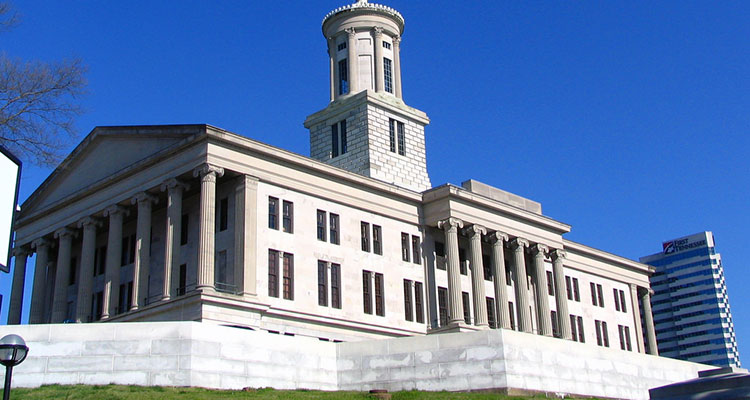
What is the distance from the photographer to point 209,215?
4872 centimetres

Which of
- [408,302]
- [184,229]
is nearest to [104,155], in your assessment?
[184,229]

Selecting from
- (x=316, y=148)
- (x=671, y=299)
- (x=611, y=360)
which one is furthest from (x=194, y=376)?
(x=671, y=299)

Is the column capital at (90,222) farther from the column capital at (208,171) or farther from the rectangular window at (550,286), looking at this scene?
the rectangular window at (550,286)

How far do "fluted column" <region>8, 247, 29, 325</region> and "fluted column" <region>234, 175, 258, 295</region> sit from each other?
2057cm

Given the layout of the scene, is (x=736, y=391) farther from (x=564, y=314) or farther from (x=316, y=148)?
(x=316, y=148)

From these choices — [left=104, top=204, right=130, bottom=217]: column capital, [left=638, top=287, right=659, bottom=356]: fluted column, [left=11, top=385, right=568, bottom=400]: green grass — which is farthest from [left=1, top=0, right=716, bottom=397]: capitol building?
[left=638, top=287, right=659, bottom=356]: fluted column

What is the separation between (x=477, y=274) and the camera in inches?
2386

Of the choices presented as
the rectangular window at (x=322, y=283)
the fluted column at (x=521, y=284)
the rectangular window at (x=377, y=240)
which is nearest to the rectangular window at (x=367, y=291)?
the rectangular window at (x=377, y=240)

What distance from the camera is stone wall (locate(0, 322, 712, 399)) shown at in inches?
1281

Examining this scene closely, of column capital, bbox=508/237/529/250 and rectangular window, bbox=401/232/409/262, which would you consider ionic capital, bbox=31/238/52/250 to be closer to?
rectangular window, bbox=401/232/409/262

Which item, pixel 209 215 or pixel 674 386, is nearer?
pixel 674 386

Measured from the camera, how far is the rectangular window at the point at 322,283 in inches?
2089

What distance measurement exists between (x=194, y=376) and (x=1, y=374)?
22.4 ft

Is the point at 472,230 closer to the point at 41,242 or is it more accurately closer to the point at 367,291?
the point at 367,291
